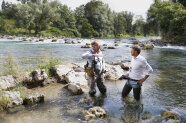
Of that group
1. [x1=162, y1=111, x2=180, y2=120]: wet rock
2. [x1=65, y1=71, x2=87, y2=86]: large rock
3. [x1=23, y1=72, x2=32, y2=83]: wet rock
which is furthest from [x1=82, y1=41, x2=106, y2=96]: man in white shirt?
[x1=23, y1=72, x2=32, y2=83]: wet rock

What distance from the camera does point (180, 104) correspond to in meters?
5.70

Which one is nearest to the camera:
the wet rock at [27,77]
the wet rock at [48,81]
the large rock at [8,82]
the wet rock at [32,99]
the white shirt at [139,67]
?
the white shirt at [139,67]

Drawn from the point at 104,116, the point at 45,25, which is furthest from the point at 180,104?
the point at 45,25

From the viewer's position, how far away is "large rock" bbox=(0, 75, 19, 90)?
607cm

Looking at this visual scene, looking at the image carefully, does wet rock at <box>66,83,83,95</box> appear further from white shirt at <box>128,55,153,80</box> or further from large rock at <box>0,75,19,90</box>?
white shirt at <box>128,55,153,80</box>

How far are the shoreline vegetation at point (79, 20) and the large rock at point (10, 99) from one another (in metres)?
31.2

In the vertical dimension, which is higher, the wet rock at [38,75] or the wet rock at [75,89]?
the wet rock at [38,75]

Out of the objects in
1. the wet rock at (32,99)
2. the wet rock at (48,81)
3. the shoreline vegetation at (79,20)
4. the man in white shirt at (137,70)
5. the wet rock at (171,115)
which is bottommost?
the wet rock at (171,115)

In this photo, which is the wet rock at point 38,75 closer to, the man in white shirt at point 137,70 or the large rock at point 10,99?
the large rock at point 10,99

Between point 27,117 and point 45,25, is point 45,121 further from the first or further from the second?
point 45,25

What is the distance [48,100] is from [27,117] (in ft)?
4.32

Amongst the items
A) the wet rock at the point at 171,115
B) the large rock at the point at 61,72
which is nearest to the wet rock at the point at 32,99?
the large rock at the point at 61,72

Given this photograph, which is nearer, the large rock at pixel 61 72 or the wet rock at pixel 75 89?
the wet rock at pixel 75 89

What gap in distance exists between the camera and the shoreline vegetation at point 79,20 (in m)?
32.2
